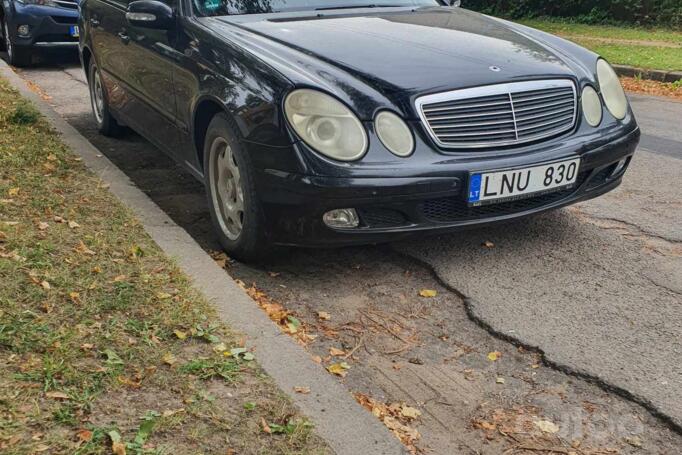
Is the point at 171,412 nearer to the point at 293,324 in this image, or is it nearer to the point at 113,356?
the point at 113,356

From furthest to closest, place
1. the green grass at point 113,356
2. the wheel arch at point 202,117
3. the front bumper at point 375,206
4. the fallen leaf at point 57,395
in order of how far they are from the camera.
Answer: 1. the wheel arch at point 202,117
2. the front bumper at point 375,206
3. the fallen leaf at point 57,395
4. the green grass at point 113,356

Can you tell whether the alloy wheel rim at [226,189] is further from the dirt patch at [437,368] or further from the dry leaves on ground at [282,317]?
the dry leaves on ground at [282,317]

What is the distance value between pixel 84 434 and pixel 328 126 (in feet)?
5.69

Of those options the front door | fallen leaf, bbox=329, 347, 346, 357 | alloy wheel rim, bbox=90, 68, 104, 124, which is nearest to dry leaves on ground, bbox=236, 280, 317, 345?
fallen leaf, bbox=329, 347, 346, 357

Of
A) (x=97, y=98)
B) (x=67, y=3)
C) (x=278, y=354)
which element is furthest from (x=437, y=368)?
(x=67, y=3)

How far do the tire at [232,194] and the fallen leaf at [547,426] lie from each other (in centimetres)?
161

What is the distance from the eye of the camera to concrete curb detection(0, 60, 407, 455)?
8.09 feet

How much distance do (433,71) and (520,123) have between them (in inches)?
18.7

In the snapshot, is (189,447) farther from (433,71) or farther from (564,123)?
(564,123)

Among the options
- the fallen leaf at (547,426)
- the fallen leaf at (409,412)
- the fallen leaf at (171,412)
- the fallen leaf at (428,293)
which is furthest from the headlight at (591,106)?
the fallen leaf at (171,412)

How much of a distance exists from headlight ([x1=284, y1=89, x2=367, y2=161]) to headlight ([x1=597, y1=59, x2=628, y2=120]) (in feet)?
4.94

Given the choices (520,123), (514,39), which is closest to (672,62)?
(514,39)

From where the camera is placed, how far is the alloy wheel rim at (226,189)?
4.05m

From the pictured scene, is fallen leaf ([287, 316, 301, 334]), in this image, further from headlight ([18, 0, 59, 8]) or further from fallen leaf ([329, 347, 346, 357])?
headlight ([18, 0, 59, 8])
